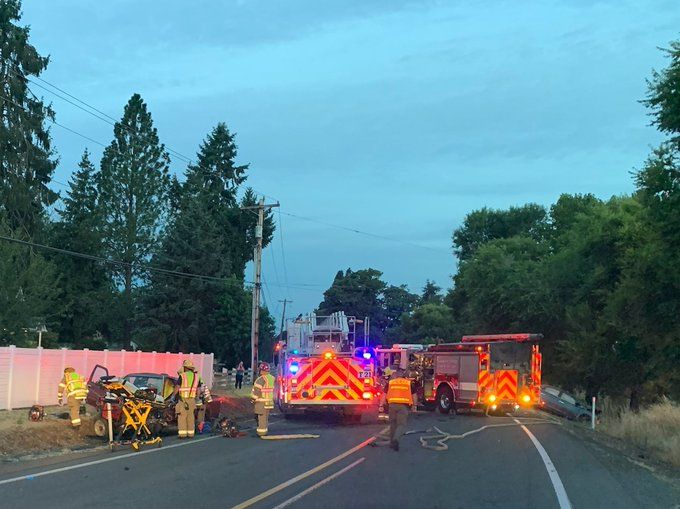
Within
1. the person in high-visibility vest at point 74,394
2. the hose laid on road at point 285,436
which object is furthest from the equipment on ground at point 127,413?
the hose laid on road at point 285,436

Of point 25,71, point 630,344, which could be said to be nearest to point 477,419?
point 630,344

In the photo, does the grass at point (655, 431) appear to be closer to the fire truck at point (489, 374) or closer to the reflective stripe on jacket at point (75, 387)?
the fire truck at point (489, 374)

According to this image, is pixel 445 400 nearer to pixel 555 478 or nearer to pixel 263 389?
pixel 263 389

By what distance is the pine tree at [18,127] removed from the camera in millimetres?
43406

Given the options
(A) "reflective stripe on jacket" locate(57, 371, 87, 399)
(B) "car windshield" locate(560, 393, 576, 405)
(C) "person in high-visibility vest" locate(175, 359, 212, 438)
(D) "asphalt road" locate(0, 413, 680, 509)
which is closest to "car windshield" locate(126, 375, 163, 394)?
(A) "reflective stripe on jacket" locate(57, 371, 87, 399)

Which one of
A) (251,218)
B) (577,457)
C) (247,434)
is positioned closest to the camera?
(577,457)

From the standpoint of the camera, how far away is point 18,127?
43844mm

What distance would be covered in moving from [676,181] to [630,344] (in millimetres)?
9446

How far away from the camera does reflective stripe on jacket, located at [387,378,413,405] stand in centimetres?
1448

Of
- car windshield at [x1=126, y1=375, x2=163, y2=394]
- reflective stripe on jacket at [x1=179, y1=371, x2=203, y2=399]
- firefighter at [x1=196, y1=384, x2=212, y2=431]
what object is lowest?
firefighter at [x1=196, y1=384, x2=212, y2=431]

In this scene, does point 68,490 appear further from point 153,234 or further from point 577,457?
point 153,234

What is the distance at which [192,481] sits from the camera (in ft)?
33.0

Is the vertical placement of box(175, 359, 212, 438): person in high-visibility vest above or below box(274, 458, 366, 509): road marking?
above

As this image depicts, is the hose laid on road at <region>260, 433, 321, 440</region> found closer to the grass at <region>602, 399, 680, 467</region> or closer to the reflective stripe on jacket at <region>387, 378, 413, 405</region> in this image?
the reflective stripe on jacket at <region>387, 378, 413, 405</region>
